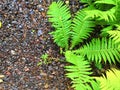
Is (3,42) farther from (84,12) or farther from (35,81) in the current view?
(84,12)

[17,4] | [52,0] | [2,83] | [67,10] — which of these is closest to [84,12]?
[67,10]

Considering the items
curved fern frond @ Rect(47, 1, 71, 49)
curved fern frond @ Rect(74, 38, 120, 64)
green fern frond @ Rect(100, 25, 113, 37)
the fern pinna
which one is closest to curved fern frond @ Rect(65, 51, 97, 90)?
the fern pinna

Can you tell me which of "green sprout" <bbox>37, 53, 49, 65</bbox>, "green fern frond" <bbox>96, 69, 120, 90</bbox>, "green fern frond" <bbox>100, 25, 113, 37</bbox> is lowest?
"green fern frond" <bbox>96, 69, 120, 90</bbox>

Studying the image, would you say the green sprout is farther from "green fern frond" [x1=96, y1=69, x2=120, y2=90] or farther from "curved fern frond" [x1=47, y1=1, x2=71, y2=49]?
"green fern frond" [x1=96, y1=69, x2=120, y2=90]

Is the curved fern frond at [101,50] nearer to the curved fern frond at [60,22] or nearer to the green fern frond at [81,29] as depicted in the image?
the green fern frond at [81,29]

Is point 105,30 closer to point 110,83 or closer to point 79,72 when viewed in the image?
point 79,72

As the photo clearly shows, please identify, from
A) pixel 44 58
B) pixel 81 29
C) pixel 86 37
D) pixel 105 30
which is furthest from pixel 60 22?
pixel 105 30
